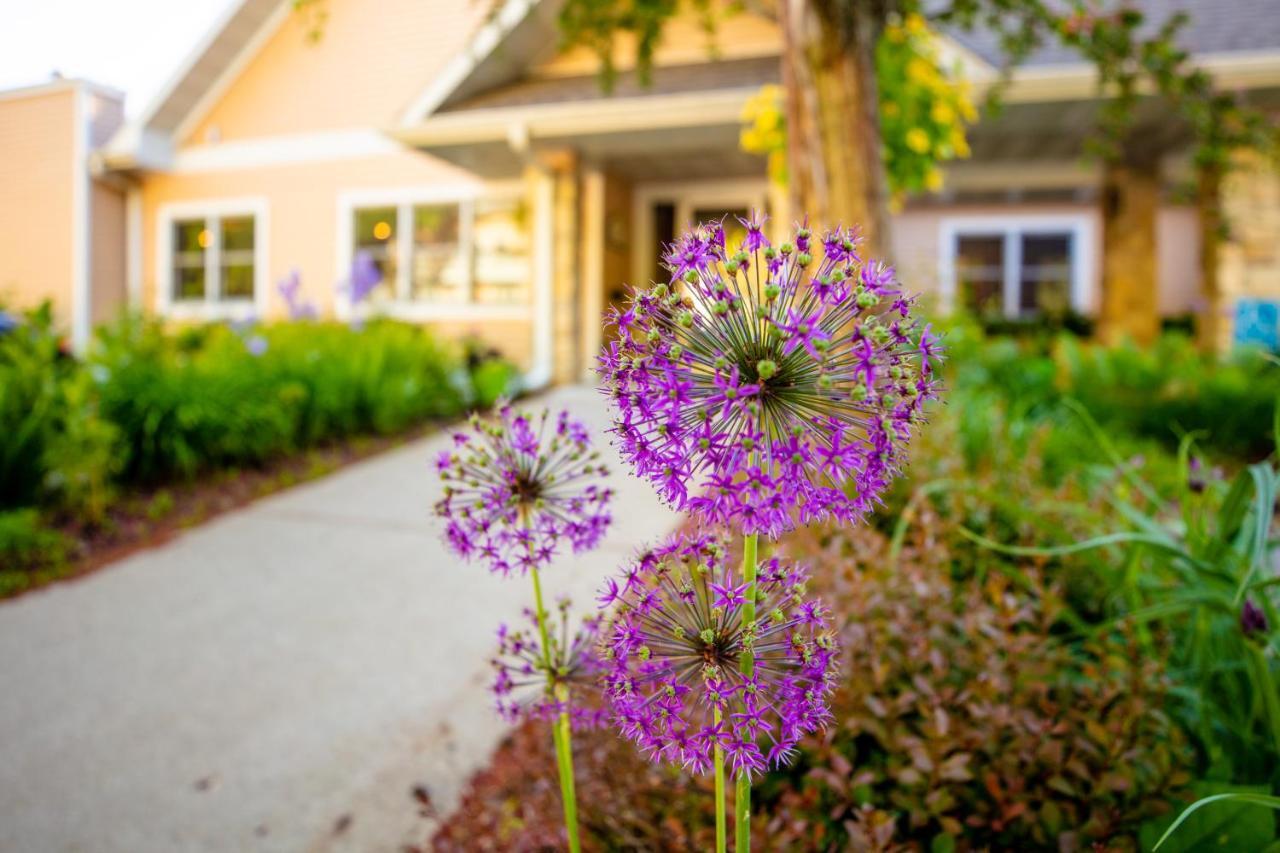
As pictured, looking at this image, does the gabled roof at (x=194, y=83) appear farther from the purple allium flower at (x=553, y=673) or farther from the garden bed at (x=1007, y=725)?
the purple allium flower at (x=553, y=673)

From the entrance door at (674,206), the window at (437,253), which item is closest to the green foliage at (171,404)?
the window at (437,253)

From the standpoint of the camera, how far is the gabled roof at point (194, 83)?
1272 centimetres

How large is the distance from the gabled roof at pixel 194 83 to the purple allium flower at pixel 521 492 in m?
14.2

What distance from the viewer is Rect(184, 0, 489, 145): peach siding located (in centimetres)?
1248

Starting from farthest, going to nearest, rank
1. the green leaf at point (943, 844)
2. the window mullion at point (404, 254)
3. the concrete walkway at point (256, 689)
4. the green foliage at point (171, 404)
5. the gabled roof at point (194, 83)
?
the gabled roof at point (194, 83) → the window mullion at point (404, 254) → the green foliage at point (171, 404) → the concrete walkway at point (256, 689) → the green leaf at point (943, 844)

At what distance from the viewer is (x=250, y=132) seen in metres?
13.3

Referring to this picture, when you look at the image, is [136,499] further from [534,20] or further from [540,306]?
[534,20]

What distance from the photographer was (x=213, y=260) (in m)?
13.6

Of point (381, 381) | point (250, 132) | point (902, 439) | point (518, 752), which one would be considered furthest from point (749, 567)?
point (250, 132)

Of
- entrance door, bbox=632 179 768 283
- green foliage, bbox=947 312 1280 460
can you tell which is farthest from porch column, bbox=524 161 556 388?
green foliage, bbox=947 312 1280 460

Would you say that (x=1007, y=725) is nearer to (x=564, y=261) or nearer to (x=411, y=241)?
(x=564, y=261)

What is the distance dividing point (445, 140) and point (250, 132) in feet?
19.2

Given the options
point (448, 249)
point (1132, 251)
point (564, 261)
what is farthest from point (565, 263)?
point (1132, 251)

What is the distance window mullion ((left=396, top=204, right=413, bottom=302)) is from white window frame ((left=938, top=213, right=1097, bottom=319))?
329 inches
